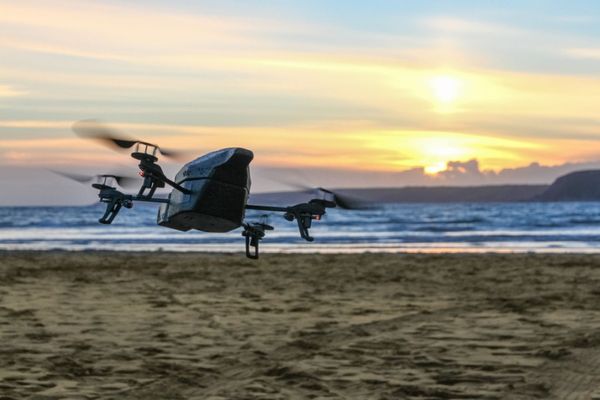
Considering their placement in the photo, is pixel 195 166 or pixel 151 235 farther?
pixel 151 235

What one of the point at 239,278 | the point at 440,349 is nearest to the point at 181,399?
the point at 440,349

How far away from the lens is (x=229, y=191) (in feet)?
15.6

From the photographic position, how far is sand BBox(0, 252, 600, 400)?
56.3 feet

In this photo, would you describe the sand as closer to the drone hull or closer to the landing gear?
the landing gear

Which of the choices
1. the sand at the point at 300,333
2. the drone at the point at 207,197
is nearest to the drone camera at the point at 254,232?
the drone at the point at 207,197

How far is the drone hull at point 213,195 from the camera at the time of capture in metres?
4.66

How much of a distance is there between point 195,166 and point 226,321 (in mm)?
19939

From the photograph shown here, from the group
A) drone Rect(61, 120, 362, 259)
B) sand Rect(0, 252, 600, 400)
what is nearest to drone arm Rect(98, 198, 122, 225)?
drone Rect(61, 120, 362, 259)

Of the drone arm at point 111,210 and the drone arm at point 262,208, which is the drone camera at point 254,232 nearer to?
the drone arm at point 262,208

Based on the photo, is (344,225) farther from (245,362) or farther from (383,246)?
(245,362)

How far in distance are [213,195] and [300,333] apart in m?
18.4

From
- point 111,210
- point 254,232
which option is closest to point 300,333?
point 254,232

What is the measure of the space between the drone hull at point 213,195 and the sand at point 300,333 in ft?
38.7

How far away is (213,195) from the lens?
15.6 feet
